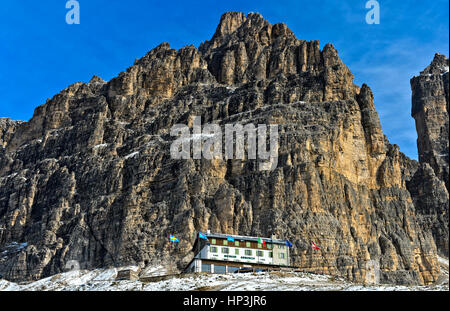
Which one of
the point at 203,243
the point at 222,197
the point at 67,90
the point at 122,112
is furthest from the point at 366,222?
the point at 67,90

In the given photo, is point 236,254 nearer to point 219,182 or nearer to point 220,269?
point 220,269

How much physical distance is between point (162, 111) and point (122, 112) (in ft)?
42.3

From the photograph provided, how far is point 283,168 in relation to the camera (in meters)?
131

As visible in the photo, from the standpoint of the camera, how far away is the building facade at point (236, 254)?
337 ft

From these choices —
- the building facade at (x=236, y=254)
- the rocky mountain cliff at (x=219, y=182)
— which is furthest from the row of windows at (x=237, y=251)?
the rocky mountain cliff at (x=219, y=182)

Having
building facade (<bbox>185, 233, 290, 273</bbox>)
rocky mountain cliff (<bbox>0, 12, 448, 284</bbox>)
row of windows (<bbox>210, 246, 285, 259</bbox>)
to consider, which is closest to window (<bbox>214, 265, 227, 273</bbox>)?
building facade (<bbox>185, 233, 290, 273</bbox>)

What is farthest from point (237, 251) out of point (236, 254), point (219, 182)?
point (219, 182)

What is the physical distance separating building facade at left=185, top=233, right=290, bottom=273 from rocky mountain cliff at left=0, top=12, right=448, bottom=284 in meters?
9.59

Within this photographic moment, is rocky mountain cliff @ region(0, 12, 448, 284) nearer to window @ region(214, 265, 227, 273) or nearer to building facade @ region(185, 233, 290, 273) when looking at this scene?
building facade @ region(185, 233, 290, 273)

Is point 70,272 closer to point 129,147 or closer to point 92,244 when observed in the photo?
point 92,244

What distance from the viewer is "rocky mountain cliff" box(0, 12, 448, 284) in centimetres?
12538

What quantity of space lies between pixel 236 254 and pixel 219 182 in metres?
32.8

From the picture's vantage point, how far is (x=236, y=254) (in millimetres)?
104500

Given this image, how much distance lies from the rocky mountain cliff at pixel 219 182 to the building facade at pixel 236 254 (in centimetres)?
959
